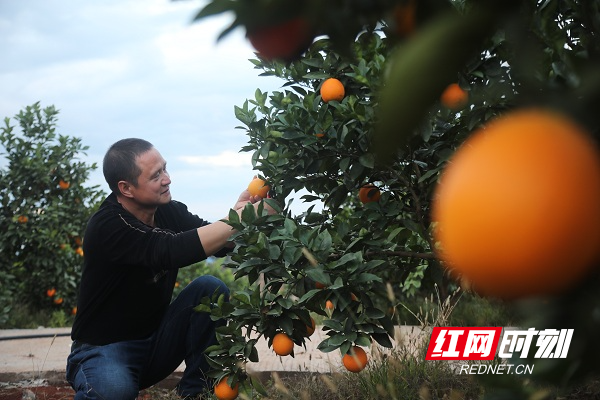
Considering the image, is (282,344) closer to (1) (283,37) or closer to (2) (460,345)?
(2) (460,345)

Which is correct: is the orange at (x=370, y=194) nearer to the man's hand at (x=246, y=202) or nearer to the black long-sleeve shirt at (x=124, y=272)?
the man's hand at (x=246, y=202)

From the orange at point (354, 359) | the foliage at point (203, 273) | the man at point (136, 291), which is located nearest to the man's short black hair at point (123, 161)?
the man at point (136, 291)

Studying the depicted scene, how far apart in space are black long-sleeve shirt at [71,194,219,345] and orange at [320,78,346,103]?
35.9 inches

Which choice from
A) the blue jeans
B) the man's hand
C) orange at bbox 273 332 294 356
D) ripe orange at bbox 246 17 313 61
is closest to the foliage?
the blue jeans

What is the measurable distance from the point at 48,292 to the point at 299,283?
5.21 meters

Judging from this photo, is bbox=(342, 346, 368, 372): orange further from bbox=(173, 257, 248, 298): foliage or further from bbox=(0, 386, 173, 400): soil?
bbox=(173, 257, 248, 298): foliage

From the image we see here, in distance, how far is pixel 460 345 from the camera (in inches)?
117

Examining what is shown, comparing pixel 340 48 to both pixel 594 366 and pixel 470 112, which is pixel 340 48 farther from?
pixel 470 112

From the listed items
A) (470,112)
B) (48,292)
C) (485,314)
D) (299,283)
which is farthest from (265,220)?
(48,292)

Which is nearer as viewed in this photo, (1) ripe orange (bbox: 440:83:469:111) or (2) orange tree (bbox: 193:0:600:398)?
(1) ripe orange (bbox: 440:83:469:111)

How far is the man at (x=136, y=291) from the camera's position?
2915mm

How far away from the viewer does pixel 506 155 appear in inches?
18.5

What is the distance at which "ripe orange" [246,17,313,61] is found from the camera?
1.58ft

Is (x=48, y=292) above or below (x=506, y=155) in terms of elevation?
below
